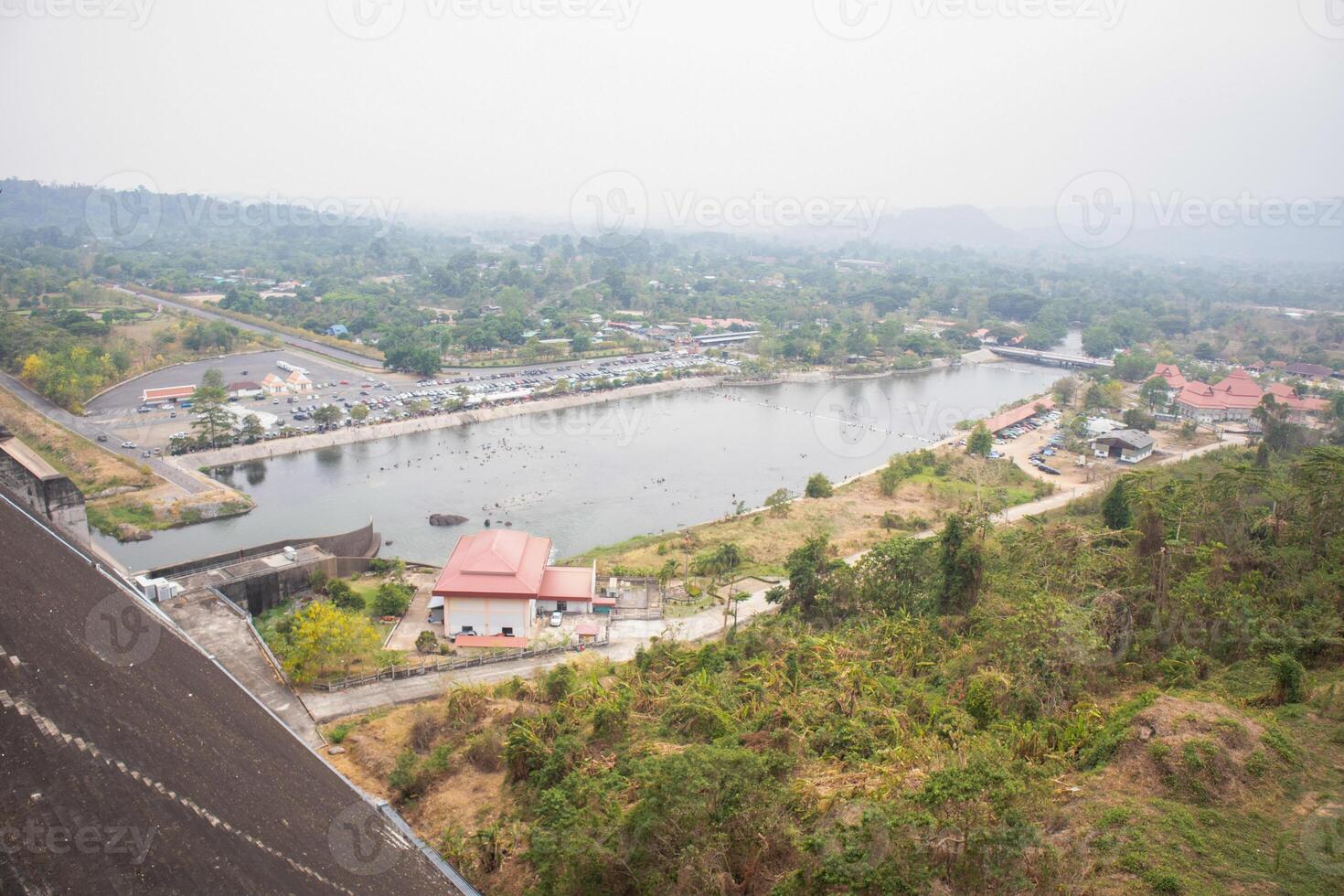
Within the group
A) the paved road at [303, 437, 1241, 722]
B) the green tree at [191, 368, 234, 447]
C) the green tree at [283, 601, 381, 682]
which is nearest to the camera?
the paved road at [303, 437, 1241, 722]

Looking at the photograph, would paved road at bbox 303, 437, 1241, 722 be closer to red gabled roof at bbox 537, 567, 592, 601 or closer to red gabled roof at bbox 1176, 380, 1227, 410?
red gabled roof at bbox 537, 567, 592, 601

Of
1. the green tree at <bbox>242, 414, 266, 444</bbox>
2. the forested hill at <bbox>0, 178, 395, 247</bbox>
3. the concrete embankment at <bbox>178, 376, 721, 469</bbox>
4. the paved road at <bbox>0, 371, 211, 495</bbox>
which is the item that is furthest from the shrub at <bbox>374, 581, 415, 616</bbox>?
the forested hill at <bbox>0, 178, 395, 247</bbox>

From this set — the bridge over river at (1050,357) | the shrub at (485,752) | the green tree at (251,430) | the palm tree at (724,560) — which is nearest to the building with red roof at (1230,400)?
the bridge over river at (1050,357)

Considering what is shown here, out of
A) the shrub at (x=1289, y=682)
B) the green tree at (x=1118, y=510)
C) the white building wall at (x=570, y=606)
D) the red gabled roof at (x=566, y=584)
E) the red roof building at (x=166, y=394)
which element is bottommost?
the white building wall at (x=570, y=606)

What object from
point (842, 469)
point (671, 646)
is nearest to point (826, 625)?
point (671, 646)

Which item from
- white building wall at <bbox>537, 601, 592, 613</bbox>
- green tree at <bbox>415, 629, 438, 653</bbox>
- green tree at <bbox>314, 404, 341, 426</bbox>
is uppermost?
green tree at <bbox>314, 404, 341, 426</bbox>

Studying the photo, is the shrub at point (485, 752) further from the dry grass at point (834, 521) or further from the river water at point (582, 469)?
the river water at point (582, 469)

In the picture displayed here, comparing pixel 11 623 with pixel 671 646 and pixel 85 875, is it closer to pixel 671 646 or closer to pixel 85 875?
pixel 85 875

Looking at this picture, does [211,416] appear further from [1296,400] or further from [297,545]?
[1296,400]
